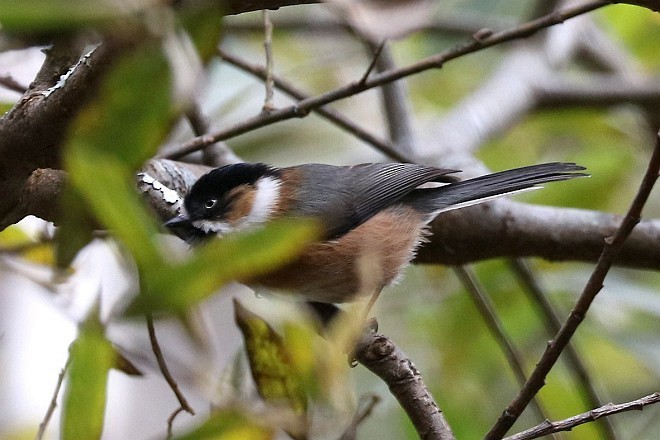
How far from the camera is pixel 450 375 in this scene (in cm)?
242

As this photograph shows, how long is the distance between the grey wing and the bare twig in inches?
27.2

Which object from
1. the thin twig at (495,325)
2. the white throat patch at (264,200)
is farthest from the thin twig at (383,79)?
the thin twig at (495,325)

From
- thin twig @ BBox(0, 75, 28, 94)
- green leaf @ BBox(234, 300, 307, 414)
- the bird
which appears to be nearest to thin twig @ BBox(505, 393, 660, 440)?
green leaf @ BBox(234, 300, 307, 414)

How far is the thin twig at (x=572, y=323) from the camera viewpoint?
1.25 metres

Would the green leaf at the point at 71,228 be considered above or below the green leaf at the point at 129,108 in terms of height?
below

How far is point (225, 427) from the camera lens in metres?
0.61

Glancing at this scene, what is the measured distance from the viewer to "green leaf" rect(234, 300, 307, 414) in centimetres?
97

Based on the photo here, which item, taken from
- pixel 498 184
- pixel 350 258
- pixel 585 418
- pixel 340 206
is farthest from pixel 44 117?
pixel 498 184

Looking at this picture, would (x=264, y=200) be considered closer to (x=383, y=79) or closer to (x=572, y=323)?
(x=383, y=79)

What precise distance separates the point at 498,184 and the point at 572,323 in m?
1.08

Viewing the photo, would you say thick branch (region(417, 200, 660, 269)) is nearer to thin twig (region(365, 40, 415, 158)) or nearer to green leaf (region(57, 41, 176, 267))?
thin twig (region(365, 40, 415, 158))

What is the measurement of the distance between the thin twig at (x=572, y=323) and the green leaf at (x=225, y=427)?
70 centimetres

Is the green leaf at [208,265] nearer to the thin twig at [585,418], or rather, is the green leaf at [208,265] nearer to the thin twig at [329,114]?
the thin twig at [585,418]

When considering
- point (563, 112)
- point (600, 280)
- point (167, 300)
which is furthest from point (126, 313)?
point (563, 112)
